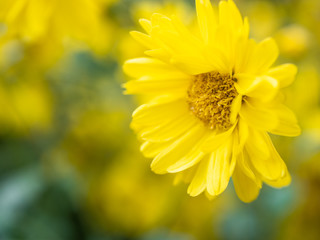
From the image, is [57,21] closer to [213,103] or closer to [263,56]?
[213,103]

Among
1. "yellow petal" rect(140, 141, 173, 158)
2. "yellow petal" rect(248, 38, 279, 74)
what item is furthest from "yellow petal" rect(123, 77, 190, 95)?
"yellow petal" rect(248, 38, 279, 74)

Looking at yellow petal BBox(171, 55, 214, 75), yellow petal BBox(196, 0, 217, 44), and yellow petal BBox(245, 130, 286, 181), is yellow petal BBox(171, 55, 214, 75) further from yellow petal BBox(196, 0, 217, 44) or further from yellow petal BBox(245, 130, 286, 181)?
yellow petal BBox(245, 130, 286, 181)

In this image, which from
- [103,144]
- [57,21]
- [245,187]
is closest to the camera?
[245,187]

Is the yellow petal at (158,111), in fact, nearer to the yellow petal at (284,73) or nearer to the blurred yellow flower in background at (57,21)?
the yellow petal at (284,73)

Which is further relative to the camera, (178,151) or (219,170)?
(178,151)

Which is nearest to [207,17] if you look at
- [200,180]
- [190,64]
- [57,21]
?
[190,64]

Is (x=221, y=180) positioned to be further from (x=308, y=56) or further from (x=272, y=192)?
Answer: (x=308, y=56)
